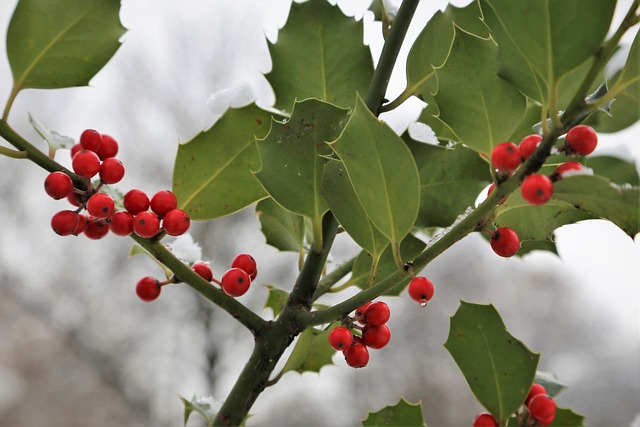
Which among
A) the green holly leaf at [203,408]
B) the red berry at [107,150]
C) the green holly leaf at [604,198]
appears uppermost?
the green holly leaf at [604,198]

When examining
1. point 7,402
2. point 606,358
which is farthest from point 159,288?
point 606,358

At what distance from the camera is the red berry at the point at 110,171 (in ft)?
1.75

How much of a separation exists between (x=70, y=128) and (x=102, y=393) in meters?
2.65

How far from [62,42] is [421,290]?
1.15 ft

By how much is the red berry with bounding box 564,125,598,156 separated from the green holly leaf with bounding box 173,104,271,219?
249mm

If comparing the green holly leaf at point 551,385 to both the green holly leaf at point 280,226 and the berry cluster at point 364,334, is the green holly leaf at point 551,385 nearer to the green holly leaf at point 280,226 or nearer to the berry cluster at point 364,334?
the berry cluster at point 364,334

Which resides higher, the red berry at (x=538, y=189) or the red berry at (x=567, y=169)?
the red berry at (x=567, y=169)

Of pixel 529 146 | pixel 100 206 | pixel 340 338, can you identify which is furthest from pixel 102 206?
pixel 529 146

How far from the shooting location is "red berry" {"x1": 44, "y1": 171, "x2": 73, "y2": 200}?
471mm

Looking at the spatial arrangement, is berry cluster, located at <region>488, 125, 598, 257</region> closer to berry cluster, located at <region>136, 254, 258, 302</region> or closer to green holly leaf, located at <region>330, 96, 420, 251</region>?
green holly leaf, located at <region>330, 96, 420, 251</region>

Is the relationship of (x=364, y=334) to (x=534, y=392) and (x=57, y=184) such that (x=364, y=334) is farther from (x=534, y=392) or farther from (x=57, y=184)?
(x=57, y=184)

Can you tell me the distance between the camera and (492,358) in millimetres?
474

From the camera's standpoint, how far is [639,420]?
0.55 metres

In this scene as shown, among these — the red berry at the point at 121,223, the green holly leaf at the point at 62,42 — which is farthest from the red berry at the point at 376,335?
the green holly leaf at the point at 62,42
